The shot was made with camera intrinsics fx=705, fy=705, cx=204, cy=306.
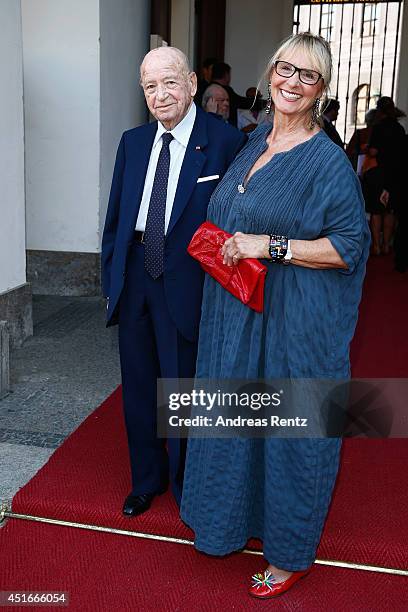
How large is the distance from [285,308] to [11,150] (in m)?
3.14

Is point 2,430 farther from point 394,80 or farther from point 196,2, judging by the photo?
point 394,80

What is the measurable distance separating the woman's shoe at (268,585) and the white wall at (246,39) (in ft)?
36.4

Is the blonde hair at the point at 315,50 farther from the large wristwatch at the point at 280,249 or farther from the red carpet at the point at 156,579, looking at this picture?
the red carpet at the point at 156,579

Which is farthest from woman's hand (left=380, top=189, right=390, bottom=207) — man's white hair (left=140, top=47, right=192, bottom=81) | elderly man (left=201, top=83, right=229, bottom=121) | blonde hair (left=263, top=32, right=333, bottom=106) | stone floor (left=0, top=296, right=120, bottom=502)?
blonde hair (left=263, top=32, right=333, bottom=106)

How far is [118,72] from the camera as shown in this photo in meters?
6.57

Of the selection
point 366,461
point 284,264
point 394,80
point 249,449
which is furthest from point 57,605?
point 394,80

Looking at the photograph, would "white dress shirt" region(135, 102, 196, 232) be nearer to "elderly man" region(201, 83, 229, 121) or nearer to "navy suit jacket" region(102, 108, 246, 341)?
"navy suit jacket" region(102, 108, 246, 341)

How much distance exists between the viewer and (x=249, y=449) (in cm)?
236

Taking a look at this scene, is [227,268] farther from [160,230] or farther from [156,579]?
[156,579]

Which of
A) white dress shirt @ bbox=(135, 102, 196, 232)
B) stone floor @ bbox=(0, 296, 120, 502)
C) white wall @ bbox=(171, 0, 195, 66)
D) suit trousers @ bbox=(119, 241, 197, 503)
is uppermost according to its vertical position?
white wall @ bbox=(171, 0, 195, 66)

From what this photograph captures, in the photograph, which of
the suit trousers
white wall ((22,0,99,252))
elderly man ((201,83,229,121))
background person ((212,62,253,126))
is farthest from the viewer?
background person ((212,62,253,126))

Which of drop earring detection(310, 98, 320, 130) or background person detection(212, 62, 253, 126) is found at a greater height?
background person detection(212, 62, 253, 126)

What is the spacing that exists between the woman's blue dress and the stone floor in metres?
1.08

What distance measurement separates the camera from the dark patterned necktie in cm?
254
